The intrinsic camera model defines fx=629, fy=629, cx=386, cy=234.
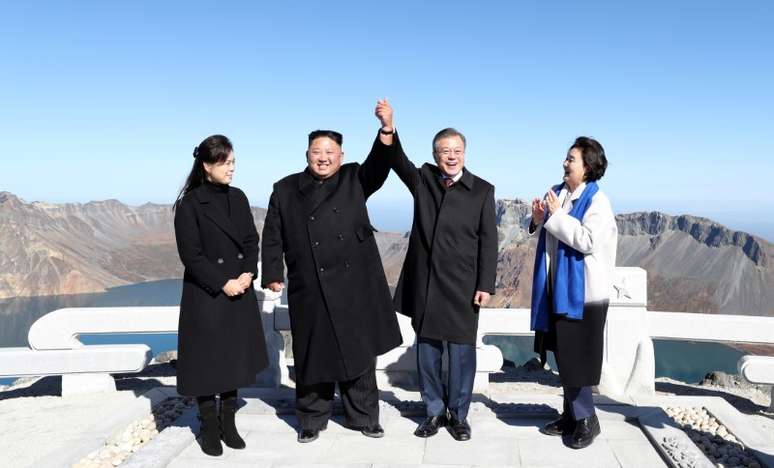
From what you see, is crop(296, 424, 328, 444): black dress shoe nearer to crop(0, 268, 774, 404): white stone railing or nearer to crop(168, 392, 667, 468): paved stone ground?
crop(168, 392, 667, 468): paved stone ground

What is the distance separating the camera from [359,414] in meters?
3.96

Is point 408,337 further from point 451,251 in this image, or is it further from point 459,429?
point 451,251

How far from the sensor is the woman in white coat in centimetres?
342

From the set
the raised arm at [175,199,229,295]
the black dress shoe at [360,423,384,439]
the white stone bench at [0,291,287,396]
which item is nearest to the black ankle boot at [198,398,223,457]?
the raised arm at [175,199,229,295]

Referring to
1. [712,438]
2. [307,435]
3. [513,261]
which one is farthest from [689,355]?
[307,435]

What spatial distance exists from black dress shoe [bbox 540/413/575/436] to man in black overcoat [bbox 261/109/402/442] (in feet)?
3.53

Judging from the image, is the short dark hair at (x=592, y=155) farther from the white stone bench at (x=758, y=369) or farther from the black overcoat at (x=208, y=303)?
the white stone bench at (x=758, y=369)

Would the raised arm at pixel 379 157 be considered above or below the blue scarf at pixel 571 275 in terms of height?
above

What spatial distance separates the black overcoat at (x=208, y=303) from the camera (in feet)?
11.5

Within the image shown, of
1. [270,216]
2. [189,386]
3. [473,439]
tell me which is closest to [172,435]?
[189,386]

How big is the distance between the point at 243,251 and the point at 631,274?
122 inches

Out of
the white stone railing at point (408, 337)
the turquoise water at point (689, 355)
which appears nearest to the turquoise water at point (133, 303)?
the turquoise water at point (689, 355)

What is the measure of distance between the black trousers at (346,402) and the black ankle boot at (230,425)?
387 mm

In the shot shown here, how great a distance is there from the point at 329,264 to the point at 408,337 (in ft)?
5.51
